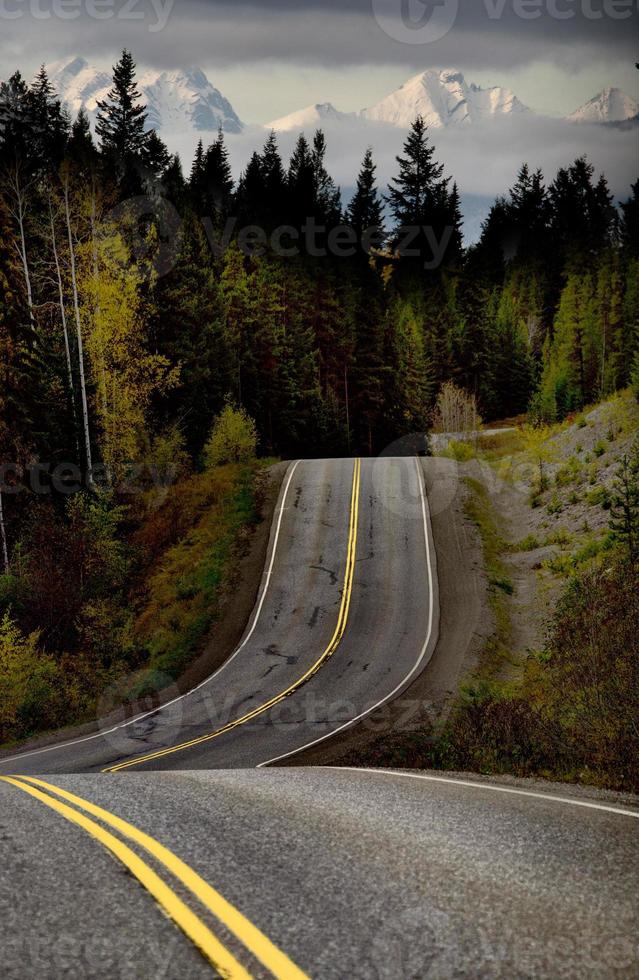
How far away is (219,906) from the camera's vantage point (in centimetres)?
384

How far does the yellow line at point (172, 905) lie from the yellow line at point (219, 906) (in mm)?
105

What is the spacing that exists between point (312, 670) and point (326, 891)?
19.3m

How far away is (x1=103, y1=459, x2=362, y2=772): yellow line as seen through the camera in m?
18.1

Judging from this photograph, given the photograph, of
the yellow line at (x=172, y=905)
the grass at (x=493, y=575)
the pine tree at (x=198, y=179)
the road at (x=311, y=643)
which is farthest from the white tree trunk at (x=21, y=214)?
the yellow line at (x=172, y=905)

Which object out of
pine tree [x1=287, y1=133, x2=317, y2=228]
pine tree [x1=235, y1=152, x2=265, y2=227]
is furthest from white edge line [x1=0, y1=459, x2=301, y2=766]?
pine tree [x1=287, y1=133, x2=317, y2=228]

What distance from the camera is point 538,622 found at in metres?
26.0

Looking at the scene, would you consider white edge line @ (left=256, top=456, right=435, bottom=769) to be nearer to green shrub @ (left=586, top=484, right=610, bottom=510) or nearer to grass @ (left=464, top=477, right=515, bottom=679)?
grass @ (left=464, top=477, right=515, bottom=679)

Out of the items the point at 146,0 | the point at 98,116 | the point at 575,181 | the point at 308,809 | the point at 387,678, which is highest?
the point at 575,181

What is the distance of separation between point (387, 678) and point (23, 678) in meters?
11.8

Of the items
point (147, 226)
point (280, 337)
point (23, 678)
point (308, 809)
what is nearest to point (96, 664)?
point (23, 678)

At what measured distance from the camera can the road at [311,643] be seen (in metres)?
18.7

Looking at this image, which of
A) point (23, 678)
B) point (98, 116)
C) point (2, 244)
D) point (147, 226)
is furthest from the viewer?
point (98, 116)

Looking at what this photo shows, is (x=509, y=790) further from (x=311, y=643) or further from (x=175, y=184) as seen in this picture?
(x=175, y=184)

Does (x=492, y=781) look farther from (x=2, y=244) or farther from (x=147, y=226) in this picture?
(x=147, y=226)
